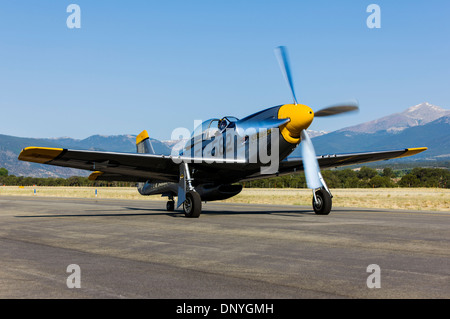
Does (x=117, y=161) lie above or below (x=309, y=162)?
above

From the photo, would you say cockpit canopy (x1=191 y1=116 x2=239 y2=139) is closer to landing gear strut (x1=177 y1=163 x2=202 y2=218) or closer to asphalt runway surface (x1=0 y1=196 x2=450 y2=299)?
landing gear strut (x1=177 y1=163 x2=202 y2=218)

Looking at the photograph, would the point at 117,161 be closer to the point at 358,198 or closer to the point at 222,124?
the point at 222,124

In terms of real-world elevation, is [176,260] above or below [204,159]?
below

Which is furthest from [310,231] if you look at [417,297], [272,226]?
[417,297]

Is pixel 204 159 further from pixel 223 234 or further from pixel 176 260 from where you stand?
pixel 176 260

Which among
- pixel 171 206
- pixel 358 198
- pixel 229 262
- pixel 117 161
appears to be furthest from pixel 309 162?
pixel 358 198

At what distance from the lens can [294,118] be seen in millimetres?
13508

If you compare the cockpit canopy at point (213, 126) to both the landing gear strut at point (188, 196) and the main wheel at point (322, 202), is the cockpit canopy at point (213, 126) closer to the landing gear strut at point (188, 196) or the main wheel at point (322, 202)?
the landing gear strut at point (188, 196)

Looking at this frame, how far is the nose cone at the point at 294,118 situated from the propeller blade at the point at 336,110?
3.65ft

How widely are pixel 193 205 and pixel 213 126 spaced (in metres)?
2.99

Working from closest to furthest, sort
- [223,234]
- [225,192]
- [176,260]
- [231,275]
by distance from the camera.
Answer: [231,275] → [176,260] → [223,234] → [225,192]

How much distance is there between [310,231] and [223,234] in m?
2.14
